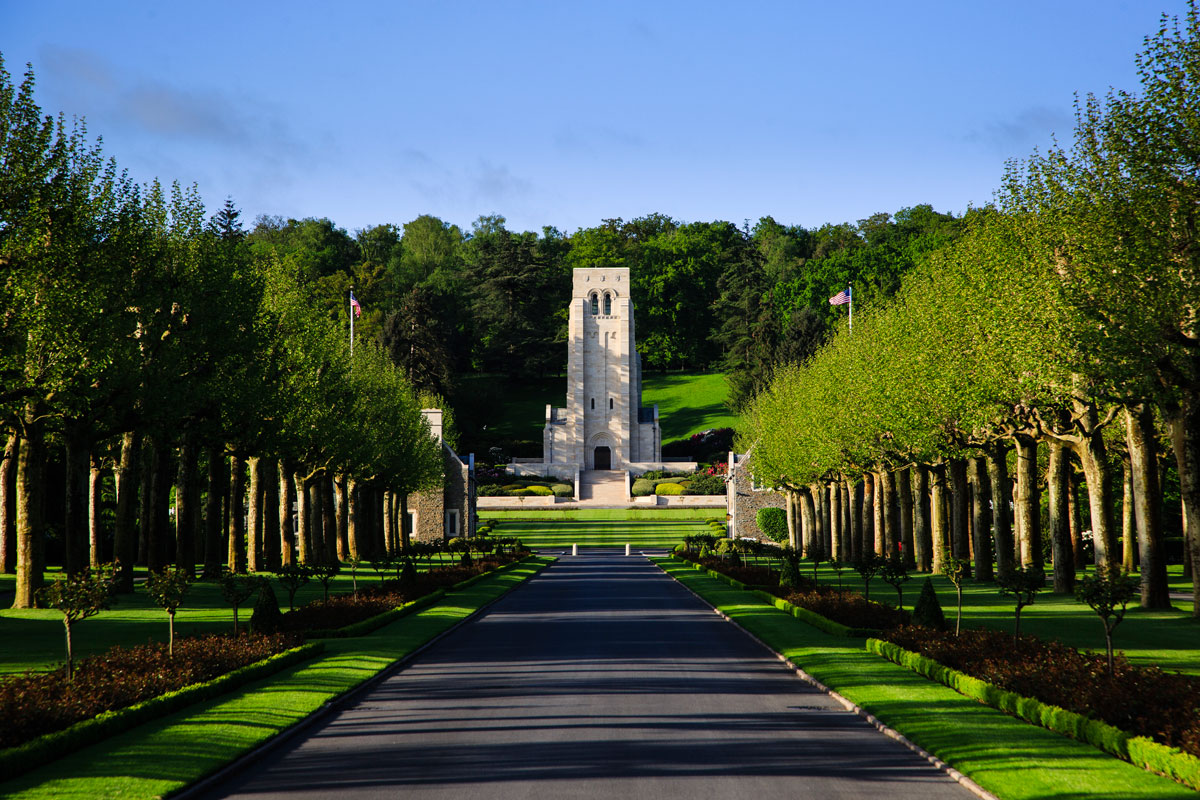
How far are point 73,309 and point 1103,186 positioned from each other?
26301 millimetres

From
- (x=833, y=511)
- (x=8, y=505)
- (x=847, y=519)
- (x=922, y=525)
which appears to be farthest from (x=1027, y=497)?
(x=8, y=505)

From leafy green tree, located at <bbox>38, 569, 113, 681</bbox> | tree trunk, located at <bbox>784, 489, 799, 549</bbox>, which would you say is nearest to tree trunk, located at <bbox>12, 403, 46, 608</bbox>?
leafy green tree, located at <bbox>38, 569, 113, 681</bbox>

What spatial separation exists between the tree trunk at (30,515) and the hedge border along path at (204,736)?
11.1 m

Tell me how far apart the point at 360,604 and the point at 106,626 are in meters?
6.48

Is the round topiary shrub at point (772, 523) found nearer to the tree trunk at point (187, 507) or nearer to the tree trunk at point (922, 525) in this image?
the tree trunk at point (922, 525)

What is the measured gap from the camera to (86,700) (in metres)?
13.8

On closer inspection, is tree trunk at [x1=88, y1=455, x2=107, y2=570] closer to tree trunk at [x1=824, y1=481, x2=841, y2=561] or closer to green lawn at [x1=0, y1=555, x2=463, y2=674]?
green lawn at [x1=0, y1=555, x2=463, y2=674]

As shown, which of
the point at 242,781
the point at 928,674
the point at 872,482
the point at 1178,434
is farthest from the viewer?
the point at 872,482

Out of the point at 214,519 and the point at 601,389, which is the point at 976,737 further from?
the point at 601,389

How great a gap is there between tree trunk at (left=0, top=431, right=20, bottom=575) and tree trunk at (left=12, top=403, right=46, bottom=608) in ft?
18.2

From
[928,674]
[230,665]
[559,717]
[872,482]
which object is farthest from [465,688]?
[872,482]

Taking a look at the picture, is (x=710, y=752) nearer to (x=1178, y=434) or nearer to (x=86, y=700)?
(x=86, y=700)

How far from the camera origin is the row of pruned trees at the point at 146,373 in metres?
26.2

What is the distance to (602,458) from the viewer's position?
119 m
